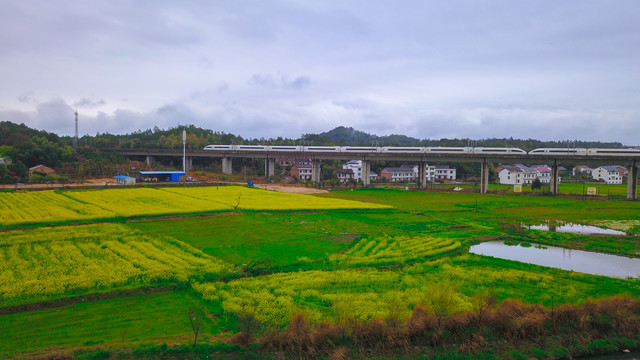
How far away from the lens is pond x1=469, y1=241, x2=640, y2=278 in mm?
19688

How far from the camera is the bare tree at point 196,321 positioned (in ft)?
38.3

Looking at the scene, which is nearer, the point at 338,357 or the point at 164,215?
the point at 338,357

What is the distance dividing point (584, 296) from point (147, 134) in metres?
144

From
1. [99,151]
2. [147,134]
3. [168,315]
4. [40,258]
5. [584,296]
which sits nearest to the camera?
[168,315]

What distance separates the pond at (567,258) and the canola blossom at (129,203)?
16435 mm

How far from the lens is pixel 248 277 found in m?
17.5

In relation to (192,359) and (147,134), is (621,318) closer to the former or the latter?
(192,359)

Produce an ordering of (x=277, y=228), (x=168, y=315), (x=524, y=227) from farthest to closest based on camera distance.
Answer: (x=524, y=227)
(x=277, y=228)
(x=168, y=315)

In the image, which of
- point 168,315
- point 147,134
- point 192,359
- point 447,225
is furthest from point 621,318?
point 147,134

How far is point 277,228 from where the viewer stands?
28.5 meters

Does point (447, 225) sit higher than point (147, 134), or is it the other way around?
point (147, 134)

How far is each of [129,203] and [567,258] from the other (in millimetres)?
33418

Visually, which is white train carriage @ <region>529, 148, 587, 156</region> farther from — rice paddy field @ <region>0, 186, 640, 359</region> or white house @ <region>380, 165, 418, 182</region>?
white house @ <region>380, 165, 418, 182</region>

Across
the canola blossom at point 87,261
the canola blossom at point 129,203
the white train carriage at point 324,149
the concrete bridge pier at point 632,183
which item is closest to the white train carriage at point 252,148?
the white train carriage at point 324,149
